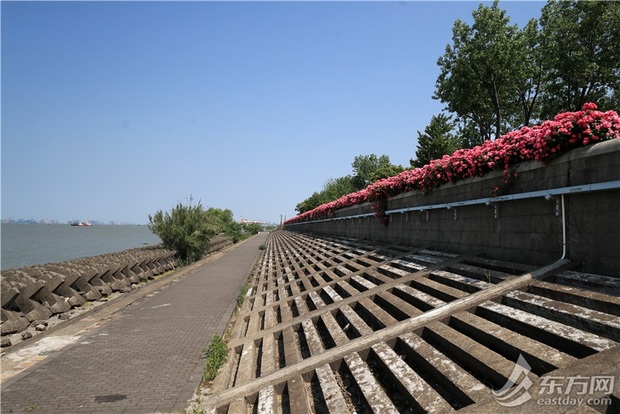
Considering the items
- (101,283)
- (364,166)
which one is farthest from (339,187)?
(101,283)

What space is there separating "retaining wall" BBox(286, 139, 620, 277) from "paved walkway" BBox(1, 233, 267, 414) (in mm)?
4737

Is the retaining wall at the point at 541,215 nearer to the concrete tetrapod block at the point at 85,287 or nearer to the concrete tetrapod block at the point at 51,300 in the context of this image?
the concrete tetrapod block at the point at 51,300

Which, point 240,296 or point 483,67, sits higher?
point 483,67

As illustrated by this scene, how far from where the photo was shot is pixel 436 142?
28453 millimetres

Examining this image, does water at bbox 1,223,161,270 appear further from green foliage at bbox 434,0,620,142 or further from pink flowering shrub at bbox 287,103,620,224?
green foliage at bbox 434,0,620,142

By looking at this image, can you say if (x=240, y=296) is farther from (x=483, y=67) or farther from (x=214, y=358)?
(x=483, y=67)

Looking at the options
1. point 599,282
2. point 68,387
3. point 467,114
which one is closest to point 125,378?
point 68,387

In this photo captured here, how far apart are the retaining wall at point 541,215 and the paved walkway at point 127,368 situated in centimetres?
474

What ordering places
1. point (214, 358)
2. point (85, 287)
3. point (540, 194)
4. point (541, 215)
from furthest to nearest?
1. point (85, 287)
2. point (214, 358)
3. point (541, 215)
4. point (540, 194)

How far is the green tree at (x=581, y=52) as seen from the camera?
2253 centimetres

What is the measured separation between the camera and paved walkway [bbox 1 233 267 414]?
14.8 ft

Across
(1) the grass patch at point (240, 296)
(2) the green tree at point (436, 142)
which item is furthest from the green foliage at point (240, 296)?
(2) the green tree at point (436, 142)

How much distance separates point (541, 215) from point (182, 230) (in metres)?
21.3

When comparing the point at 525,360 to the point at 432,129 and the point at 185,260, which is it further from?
the point at 432,129
